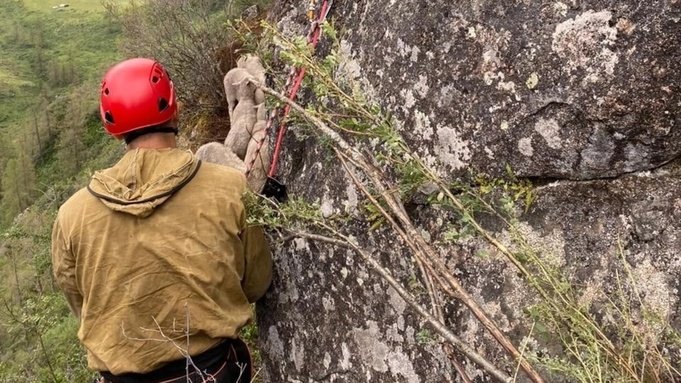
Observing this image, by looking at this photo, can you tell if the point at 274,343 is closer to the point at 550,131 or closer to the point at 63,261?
the point at 63,261

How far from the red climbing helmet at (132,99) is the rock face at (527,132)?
3.45 ft

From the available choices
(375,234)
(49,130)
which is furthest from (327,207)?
(49,130)


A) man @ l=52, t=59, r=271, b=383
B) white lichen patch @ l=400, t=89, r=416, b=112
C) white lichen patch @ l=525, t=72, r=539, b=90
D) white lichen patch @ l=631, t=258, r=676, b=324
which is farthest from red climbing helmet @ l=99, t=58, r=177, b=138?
white lichen patch @ l=631, t=258, r=676, b=324

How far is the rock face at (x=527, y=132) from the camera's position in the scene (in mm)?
2457

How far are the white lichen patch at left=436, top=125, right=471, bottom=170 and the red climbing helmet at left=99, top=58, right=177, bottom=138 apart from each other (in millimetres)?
1486

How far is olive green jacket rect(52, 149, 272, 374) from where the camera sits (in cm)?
312

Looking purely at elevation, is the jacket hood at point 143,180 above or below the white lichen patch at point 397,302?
above

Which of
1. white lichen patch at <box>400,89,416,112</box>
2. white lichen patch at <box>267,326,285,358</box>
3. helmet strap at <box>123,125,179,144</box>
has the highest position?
white lichen patch at <box>400,89,416,112</box>

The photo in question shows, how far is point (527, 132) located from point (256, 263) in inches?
68.2

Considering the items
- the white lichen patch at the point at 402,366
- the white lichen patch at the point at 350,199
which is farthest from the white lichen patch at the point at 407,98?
the white lichen patch at the point at 402,366

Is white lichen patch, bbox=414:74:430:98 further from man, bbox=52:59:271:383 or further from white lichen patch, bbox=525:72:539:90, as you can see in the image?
man, bbox=52:59:271:383

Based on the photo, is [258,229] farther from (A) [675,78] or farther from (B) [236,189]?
(A) [675,78]

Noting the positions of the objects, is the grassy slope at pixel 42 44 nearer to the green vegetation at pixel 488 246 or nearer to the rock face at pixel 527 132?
the rock face at pixel 527 132

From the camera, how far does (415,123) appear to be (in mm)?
3080
